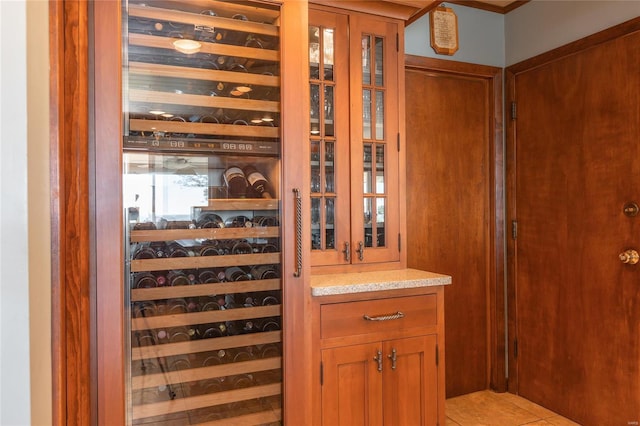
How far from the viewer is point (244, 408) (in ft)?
4.88

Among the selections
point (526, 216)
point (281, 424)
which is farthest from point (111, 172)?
point (526, 216)

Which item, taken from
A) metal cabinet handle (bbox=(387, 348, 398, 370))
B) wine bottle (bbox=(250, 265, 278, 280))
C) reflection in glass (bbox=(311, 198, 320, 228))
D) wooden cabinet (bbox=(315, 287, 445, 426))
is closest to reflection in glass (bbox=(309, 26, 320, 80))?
reflection in glass (bbox=(311, 198, 320, 228))

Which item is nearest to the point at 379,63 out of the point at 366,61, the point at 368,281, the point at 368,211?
the point at 366,61

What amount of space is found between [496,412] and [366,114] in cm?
194

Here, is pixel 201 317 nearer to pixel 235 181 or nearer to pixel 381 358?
pixel 235 181

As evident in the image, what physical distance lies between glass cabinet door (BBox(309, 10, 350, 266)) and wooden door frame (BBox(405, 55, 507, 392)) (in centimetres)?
118

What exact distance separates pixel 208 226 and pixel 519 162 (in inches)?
81.9

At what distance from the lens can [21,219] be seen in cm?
74

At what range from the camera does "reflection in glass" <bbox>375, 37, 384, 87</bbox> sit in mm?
2012

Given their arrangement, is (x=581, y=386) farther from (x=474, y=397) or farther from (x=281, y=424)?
(x=281, y=424)

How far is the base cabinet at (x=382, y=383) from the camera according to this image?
159 centimetres

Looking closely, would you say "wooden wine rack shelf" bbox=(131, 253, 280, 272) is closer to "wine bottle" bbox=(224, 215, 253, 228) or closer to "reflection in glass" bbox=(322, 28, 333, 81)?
"wine bottle" bbox=(224, 215, 253, 228)

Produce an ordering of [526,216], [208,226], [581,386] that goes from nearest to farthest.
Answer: [208,226], [581,386], [526,216]

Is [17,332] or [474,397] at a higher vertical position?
[17,332]
